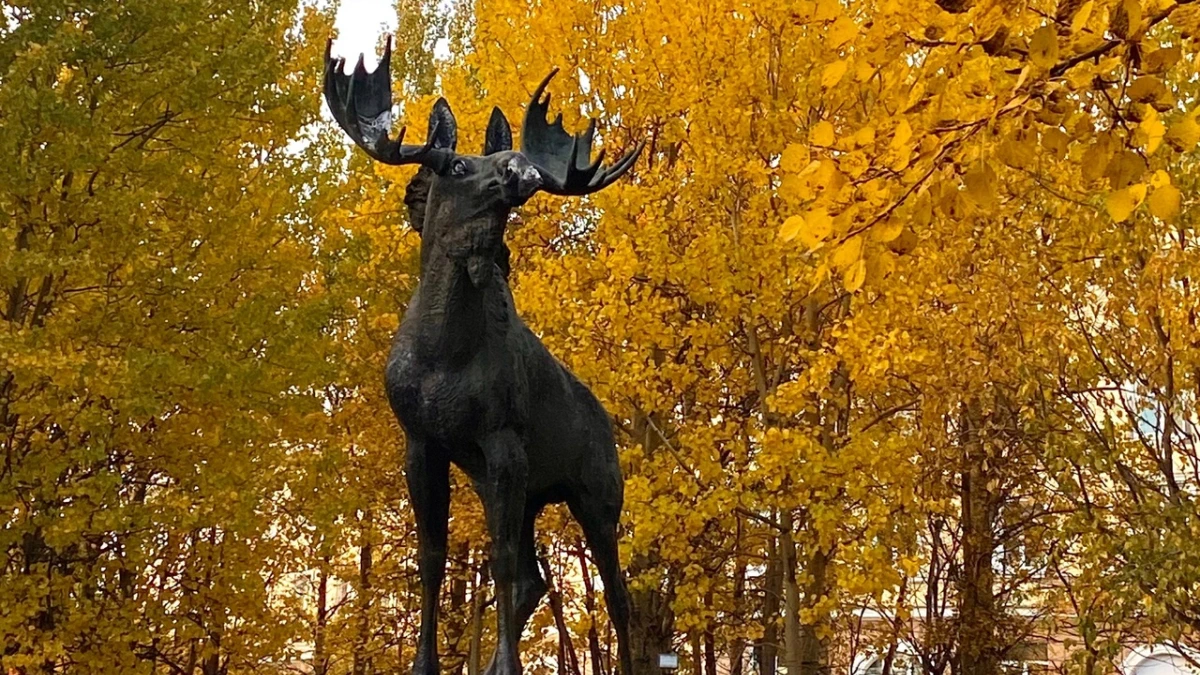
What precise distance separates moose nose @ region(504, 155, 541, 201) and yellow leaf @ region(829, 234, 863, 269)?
1859 mm

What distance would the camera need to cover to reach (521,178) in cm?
432

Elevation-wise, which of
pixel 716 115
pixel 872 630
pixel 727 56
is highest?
pixel 727 56

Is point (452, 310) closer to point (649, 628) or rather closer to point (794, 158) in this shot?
point (794, 158)

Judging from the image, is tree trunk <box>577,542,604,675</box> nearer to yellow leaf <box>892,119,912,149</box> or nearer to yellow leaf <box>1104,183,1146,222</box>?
yellow leaf <box>892,119,912,149</box>

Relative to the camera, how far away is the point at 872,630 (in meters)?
15.5

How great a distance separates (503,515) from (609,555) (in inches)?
34.9

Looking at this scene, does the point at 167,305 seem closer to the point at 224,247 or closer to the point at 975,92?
the point at 224,247

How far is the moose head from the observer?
433 centimetres

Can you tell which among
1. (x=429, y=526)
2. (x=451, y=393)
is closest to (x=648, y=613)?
(x=429, y=526)

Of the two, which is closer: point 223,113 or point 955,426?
point 223,113

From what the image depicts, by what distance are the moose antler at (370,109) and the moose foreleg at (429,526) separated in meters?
1.10

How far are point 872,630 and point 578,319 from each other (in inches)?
335

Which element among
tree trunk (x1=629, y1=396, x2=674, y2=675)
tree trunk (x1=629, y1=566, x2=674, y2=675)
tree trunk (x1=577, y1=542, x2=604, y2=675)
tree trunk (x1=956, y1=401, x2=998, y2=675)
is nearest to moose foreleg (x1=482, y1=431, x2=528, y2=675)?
tree trunk (x1=629, y1=396, x2=674, y2=675)

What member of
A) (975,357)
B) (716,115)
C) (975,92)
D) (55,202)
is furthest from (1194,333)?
(55,202)
